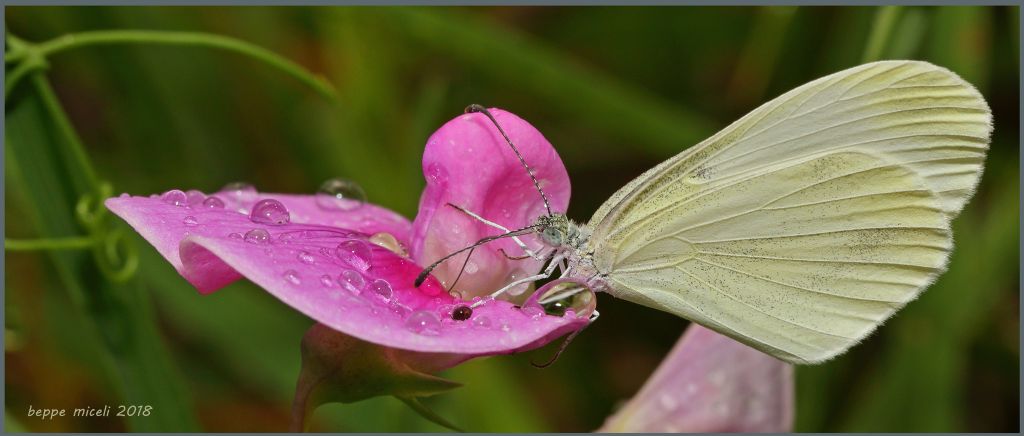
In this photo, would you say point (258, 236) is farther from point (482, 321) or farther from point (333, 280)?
point (482, 321)

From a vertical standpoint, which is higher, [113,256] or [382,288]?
[382,288]

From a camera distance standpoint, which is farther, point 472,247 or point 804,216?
point 804,216

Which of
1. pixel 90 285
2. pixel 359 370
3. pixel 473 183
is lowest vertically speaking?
pixel 90 285

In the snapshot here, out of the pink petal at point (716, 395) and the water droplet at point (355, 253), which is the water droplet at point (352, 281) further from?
the pink petal at point (716, 395)

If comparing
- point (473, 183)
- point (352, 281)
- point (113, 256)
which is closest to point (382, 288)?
point (352, 281)

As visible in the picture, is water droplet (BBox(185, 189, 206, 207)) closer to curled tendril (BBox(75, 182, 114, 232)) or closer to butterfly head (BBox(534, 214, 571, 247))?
curled tendril (BBox(75, 182, 114, 232))

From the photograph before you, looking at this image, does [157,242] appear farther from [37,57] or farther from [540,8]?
[540,8]

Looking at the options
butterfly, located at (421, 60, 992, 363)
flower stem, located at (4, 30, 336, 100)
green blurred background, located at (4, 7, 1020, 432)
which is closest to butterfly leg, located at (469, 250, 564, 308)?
butterfly, located at (421, 60, 992, 363)
